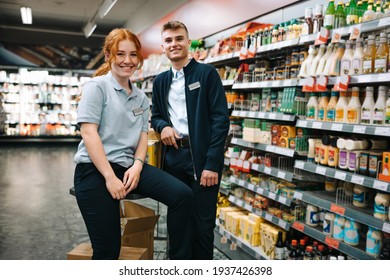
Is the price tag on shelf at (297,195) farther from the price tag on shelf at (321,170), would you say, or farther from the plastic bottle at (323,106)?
the plastic bottle at (323,106)

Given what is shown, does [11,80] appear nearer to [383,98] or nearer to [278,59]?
[278,59]

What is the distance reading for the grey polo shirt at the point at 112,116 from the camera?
6.57 ft

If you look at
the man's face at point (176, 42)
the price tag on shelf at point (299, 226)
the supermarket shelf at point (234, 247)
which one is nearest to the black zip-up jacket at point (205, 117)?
the man's face at point (176, 42)

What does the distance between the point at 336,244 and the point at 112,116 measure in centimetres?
180

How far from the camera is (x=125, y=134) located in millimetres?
2133

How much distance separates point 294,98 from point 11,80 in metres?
11.4

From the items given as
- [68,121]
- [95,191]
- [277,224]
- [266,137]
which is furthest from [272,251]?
[68,121]

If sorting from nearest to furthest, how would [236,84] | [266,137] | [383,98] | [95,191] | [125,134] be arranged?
[95,191] < [125,134] < [383,98] < [266,137] < [236,84]

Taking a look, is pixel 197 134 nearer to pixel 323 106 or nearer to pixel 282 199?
pixel 323 106

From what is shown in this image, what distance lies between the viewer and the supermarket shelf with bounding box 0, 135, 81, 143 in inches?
490

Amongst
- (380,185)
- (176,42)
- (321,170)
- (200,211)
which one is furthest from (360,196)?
(176,42)

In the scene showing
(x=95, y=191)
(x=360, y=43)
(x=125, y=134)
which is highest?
(x=360, y=43)

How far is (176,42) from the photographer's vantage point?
250 cm

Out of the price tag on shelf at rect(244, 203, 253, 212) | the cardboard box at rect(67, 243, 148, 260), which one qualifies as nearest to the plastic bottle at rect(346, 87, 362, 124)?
the price tag on shelf at rect(244, 203, 253, 212)
